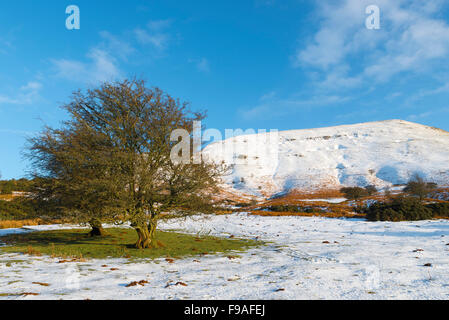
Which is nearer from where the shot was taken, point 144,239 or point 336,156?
point 144,239

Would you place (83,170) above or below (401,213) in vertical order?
above

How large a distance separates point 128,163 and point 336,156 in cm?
10778

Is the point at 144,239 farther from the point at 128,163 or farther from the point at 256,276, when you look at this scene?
the point at 256,276

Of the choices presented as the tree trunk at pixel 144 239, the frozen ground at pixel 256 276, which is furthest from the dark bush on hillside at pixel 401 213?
the tree trunk at pixel 144 239

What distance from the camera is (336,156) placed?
108750mm

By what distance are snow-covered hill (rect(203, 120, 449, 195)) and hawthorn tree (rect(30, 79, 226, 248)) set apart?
58693 mm

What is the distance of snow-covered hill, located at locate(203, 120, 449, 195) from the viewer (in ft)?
282

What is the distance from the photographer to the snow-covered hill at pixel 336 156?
8600 centimetres

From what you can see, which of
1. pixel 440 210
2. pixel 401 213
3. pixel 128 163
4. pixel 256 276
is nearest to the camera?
pixel 256 276

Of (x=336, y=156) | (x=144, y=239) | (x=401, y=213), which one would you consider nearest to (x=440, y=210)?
(x=401, y=213)

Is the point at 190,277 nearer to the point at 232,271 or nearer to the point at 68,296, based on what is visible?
the point at 232,271

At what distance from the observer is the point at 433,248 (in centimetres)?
1180

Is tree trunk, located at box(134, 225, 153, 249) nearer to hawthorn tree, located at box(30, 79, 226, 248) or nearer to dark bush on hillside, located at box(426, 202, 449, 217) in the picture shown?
hawthorn tree, located at box(30, 79, 226, 248)
